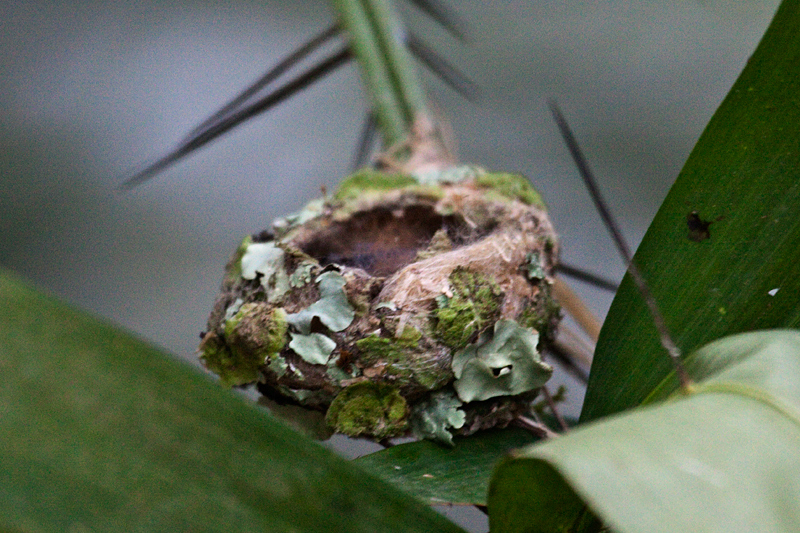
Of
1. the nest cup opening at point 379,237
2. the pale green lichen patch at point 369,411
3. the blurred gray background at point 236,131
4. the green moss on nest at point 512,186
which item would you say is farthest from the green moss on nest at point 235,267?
the blurred gray background at point 236,131

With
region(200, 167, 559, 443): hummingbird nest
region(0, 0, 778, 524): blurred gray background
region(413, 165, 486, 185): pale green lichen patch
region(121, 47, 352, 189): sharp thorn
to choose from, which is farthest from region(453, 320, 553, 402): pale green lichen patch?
region(0, 0, 778, 524): blurred gray background

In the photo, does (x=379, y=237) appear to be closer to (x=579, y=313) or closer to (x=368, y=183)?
(x=368, y=183)

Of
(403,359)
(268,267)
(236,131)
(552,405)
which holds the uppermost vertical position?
(236,131)

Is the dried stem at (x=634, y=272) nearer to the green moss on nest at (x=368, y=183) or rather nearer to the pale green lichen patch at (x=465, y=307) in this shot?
the pale green lichen patch at (x=465, y=307)

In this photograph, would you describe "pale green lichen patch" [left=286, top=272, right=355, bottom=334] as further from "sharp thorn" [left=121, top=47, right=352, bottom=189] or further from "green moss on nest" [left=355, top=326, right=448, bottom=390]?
"sharp thorn" [left=121, top=47, right=352, bottom=189]

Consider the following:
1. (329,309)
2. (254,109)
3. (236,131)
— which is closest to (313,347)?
(329,309)
